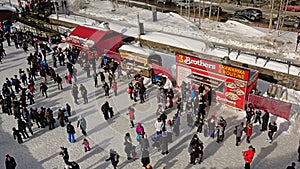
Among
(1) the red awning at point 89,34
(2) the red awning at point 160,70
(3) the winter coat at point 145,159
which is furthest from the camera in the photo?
(1) the red awning at point 89,34

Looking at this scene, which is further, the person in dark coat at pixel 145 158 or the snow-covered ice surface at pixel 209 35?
the snow-covered ice surface at pixel 209 35

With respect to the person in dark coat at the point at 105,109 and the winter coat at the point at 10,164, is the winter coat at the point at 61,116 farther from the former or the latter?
the winter coat at the point at 10,164

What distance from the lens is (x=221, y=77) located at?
16.0 m

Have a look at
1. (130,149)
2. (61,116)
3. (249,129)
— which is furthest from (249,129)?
(61,116)

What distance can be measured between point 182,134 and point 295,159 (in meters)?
4.69

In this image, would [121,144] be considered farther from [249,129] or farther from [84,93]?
[249,129]

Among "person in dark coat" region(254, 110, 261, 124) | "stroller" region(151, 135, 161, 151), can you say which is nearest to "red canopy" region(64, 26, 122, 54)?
"stroller" region(151, 135, 161, 151)

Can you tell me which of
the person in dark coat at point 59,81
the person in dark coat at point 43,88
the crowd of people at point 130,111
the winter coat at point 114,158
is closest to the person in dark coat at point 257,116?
the crowd of people at point 130,111

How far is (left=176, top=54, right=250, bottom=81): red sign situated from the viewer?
15159 mm

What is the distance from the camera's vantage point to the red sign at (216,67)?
15159 millimetres

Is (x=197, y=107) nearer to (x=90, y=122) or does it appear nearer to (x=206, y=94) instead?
(x=206, y=94)

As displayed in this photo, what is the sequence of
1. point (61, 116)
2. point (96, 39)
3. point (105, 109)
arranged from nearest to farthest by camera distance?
point (61, 116) < point (105, 109) < point (96, 39)

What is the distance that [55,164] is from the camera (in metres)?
13.6

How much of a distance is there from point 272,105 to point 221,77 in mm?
2687
